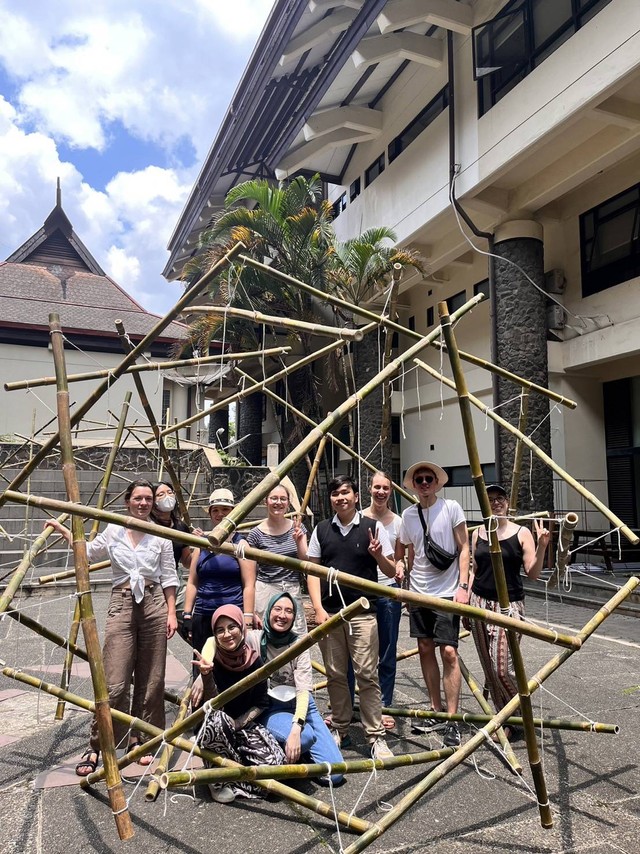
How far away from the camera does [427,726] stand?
156 inches

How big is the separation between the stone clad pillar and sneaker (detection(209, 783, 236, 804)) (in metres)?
8.55

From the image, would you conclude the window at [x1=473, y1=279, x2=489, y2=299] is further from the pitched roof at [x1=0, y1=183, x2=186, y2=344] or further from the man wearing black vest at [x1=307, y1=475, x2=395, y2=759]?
the man wearing black vest at [x1=307, y1=475, x2=395, y2=759]

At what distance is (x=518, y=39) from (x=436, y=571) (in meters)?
10.4

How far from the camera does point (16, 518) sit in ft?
37.0

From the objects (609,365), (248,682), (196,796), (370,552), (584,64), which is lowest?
(196,796)

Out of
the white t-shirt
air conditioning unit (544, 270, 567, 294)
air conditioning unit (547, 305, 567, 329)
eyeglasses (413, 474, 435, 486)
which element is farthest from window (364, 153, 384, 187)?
the white t-shirt

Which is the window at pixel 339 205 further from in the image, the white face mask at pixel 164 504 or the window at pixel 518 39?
the white face mask at pixel 164 504

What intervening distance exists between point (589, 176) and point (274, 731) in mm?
10336

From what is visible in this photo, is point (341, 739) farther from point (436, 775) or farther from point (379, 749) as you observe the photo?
point (436, 775)

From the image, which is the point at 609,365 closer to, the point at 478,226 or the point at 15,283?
the point at 478,226

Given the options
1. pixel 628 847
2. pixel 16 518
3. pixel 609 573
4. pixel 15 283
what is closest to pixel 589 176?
pixel 609 573

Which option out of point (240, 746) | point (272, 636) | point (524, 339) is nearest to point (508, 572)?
point (272, 636)

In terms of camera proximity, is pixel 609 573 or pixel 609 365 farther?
pixel 609 365

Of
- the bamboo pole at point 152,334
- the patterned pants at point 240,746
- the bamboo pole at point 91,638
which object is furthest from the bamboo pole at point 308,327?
the patterned pants at point 240,746
